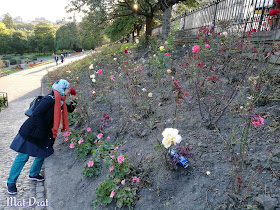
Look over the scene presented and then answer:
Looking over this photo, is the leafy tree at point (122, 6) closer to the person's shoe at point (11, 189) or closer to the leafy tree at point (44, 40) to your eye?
the person's shoe at point (11, 189)

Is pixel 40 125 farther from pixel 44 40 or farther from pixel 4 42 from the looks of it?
pixel 44 40

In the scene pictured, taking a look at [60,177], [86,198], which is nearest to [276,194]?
[86,198]

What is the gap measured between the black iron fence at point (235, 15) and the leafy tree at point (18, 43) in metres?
64.1

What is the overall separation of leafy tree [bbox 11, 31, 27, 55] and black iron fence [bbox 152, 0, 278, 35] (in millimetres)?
64086

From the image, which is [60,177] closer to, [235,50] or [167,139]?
[167,139]

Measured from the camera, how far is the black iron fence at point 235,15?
4870 millimetres

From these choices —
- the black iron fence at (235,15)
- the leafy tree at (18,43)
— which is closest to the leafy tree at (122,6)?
the black iron fence at (235,15)

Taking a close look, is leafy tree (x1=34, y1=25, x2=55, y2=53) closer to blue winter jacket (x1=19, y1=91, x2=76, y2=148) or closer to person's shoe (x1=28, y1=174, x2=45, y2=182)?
person's shoe (x1=28, y1=174, x2=45, y2=182)

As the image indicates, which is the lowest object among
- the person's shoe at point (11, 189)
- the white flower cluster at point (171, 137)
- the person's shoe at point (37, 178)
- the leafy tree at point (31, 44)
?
Result: the person's shoe at point (37, 178)

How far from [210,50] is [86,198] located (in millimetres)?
3734

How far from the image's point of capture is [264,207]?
171cm

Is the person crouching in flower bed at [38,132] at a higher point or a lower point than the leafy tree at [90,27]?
lower

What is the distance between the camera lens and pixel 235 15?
6.06m

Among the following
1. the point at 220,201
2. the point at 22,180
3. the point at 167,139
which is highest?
the point at 167,139
